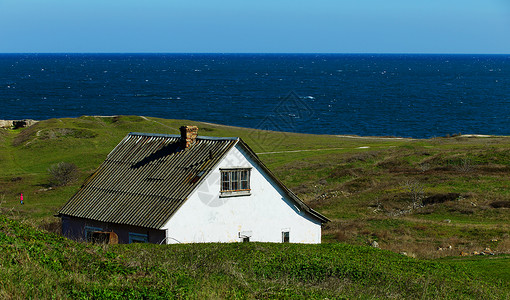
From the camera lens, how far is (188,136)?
27875mm

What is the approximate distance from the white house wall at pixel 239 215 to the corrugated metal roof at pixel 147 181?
1.86ft

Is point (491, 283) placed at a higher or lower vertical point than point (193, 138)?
lower

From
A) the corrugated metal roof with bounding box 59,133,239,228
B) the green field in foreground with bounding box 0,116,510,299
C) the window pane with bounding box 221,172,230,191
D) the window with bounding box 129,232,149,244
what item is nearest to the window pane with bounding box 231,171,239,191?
the window pane with bounding box 221,172,230,191

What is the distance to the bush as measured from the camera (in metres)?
51.9

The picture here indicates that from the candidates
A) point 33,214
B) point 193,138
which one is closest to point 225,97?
point 33,214

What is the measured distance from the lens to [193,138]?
92.5ft

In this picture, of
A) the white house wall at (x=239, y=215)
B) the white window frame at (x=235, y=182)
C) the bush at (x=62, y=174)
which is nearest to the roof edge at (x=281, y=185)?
the white house wall at (x=239, y=215)

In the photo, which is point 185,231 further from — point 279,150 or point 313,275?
point 279,150

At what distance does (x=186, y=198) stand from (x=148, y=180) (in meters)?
2.91

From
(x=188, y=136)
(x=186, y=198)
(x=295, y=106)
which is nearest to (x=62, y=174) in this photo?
(x=188, y=136)

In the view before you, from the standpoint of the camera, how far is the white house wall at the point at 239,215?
83.9ft

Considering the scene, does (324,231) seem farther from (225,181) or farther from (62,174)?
(62,174)

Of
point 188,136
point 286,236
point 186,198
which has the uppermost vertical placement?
point 188,136

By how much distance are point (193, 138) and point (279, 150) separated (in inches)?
1668
